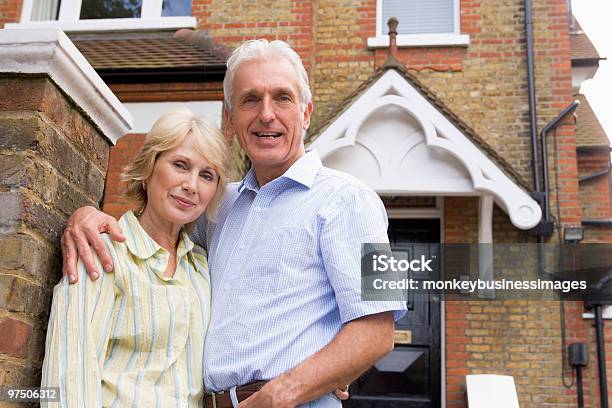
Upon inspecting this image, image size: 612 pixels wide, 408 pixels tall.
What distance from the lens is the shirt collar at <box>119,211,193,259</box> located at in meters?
1.97

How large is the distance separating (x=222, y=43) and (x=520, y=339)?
4.65 meters

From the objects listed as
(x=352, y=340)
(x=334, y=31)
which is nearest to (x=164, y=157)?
(x=352, y=340)

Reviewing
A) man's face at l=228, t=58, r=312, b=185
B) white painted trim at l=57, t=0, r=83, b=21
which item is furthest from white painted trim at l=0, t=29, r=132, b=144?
white painted trim at l=57, t=0, r=83, b=21

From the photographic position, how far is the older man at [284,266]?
6.10 feet

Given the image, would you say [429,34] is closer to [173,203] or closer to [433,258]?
[433,258]

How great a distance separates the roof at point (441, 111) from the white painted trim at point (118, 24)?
2.39m

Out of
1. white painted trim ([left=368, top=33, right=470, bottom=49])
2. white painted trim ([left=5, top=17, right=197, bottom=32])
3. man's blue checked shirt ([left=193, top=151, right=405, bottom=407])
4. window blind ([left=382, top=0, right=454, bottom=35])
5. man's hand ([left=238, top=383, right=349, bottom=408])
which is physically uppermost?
window blind ([left=382, top=0, right=454, bottom=35])

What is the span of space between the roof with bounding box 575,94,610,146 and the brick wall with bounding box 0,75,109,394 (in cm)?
813

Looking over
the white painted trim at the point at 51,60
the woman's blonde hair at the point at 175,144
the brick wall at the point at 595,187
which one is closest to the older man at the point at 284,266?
the woman's blonde hair at the point at 175,144

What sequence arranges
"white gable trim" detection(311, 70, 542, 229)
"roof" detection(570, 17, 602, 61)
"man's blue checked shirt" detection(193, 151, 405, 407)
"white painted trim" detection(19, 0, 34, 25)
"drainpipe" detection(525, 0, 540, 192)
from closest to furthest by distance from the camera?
"man's blue checked shirt" detection(193, 151, 405, 407) → "white gable trim" detection(311, 70, 542, 229) → "drainpipe" detection(525, 0, 540, 192) → "white painted trim" detection(19, 0, 34, 25) → "roof" detection(570, 17, 602, 61)

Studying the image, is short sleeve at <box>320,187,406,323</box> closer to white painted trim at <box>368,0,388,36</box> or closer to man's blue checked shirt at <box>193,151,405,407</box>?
man's blue checked shirt at <box>193,151,405,407</box>

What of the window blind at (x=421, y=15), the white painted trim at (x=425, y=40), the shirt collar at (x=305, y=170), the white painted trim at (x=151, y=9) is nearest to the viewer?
the shirt collar at (x=305, y=170)

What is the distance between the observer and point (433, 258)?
273 inches

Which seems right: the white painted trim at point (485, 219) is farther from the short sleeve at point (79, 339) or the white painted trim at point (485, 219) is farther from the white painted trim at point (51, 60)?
the short sleeve at point (79, 339)
